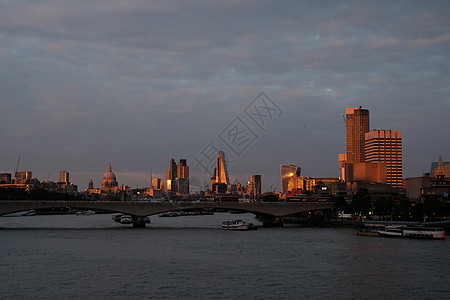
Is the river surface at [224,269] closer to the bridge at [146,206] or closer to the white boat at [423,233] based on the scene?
the white boat at [423,233]

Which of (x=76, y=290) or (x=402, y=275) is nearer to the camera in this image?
(x=76, y=290)

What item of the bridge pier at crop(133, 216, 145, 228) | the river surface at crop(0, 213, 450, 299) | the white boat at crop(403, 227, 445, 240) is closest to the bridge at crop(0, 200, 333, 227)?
the bridge pier at crop(133, 216, 145, 228)

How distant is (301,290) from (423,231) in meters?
60.8

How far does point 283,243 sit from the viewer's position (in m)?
101

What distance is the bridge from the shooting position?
141625mm

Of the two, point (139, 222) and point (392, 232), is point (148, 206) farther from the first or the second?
point (392, 232)

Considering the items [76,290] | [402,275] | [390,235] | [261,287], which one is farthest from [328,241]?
[76,290]

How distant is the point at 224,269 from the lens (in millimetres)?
69312

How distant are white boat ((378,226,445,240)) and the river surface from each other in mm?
4239

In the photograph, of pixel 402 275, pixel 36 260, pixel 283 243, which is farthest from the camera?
pixel 283 243

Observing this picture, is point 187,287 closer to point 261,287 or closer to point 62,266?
point 261,287

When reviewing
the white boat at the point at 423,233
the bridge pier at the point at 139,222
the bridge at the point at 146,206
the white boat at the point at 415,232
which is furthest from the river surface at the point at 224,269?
the bridge pier at the point at 139,222

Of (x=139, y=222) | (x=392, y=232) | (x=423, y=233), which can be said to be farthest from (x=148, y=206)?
(x=423, y=233)

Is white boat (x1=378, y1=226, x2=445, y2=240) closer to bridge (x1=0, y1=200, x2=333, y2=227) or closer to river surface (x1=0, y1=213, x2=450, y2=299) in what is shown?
river surface (x1=0, y1=213, x2=450, y2=299)
